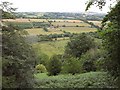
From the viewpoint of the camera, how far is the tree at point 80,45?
52875 millimetres

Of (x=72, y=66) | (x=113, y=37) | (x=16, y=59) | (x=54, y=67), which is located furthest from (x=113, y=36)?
(x=54, y=67)

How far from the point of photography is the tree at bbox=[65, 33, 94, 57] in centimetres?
5288

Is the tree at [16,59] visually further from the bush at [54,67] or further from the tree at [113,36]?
the bush at [54,67]

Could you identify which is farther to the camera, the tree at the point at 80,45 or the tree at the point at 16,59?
the tree at the point at 80,45

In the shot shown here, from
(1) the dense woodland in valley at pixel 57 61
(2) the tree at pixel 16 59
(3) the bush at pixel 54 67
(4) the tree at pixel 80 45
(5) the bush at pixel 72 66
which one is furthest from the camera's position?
(4) the tree at pixel 80 45

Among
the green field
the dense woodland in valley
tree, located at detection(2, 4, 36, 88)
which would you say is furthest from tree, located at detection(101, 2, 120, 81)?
the green field

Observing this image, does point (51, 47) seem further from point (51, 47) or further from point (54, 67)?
point (54, 67)

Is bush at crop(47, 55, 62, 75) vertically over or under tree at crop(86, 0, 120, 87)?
under

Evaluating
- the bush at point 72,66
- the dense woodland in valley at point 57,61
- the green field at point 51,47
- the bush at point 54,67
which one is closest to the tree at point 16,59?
the dense woodland in valley at point 57,61

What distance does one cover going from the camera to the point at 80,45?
53.2 m

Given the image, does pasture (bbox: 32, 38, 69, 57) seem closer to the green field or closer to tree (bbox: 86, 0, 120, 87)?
the green field

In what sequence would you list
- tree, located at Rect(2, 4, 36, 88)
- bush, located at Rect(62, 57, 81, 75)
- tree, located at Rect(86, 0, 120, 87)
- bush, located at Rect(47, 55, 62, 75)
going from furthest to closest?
bush, located at Rect(47, 55, 62, 75)
bush, located at Rect(62, 57, 81, 75)
tree, located at Rect(2, 4, 36, 88)
tree, located at Rect(86, 0, 120, 87)

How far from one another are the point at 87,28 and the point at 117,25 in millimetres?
74679

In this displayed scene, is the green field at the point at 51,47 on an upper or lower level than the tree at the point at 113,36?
lower
